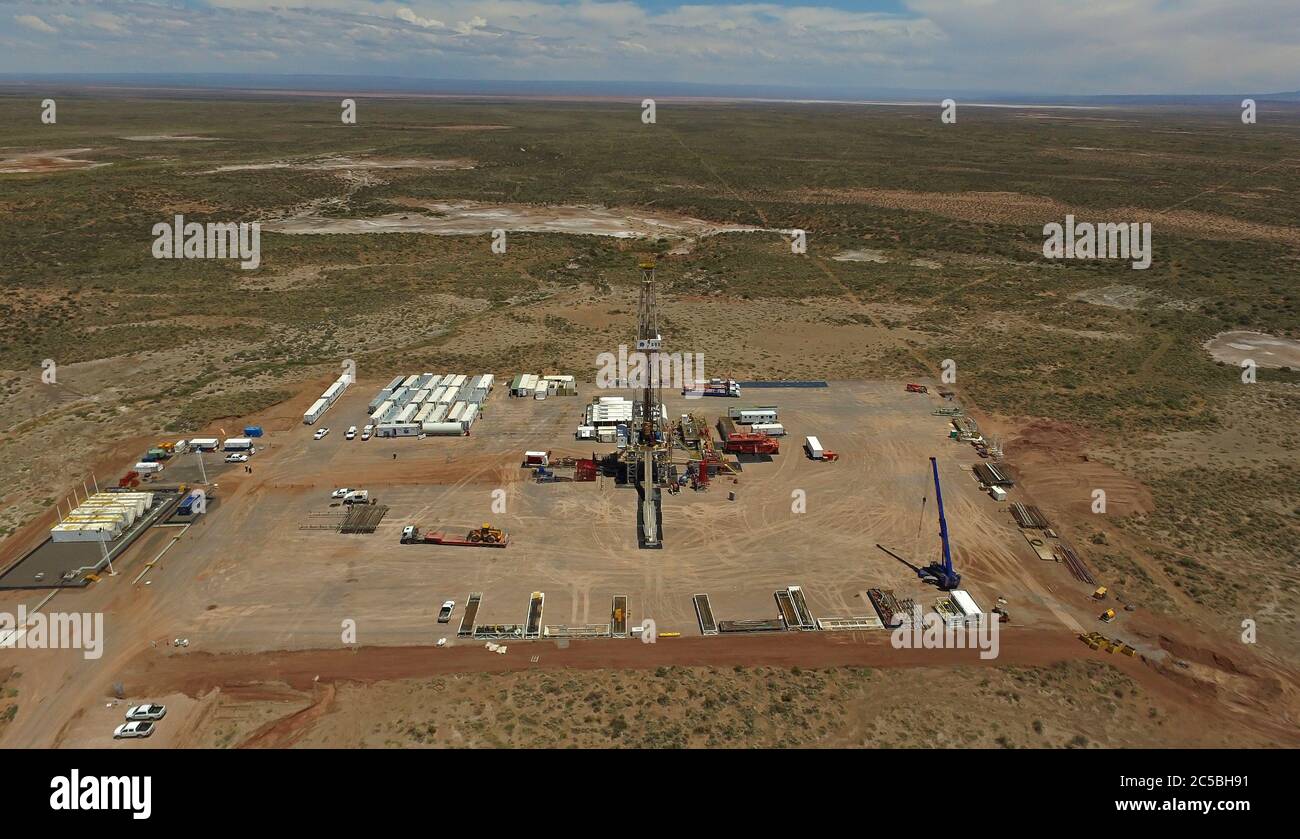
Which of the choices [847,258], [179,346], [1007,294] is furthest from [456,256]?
[1007,294]

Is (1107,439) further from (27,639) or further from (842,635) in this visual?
(27,639)

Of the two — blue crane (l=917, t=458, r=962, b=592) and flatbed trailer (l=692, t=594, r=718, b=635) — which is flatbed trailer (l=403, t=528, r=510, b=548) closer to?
flatbed trailer (l=692, t=594, r=718, b=635)

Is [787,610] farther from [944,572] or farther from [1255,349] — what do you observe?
[1255,349]

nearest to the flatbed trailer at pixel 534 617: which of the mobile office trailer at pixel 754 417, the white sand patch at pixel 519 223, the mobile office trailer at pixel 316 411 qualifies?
the mobile office trailer at pixel 754 417

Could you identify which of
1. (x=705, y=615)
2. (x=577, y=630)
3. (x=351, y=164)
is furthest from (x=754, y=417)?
(x=351, y=164)

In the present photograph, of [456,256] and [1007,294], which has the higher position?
[456,256]

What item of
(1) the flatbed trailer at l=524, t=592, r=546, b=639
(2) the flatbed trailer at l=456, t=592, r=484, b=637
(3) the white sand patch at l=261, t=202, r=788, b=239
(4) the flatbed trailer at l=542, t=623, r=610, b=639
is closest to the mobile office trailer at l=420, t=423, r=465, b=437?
(2) the flatbed trailer at l=456, t=592, r=484, b=637

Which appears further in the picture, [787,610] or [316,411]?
[316,411]

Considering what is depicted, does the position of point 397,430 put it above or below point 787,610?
above
